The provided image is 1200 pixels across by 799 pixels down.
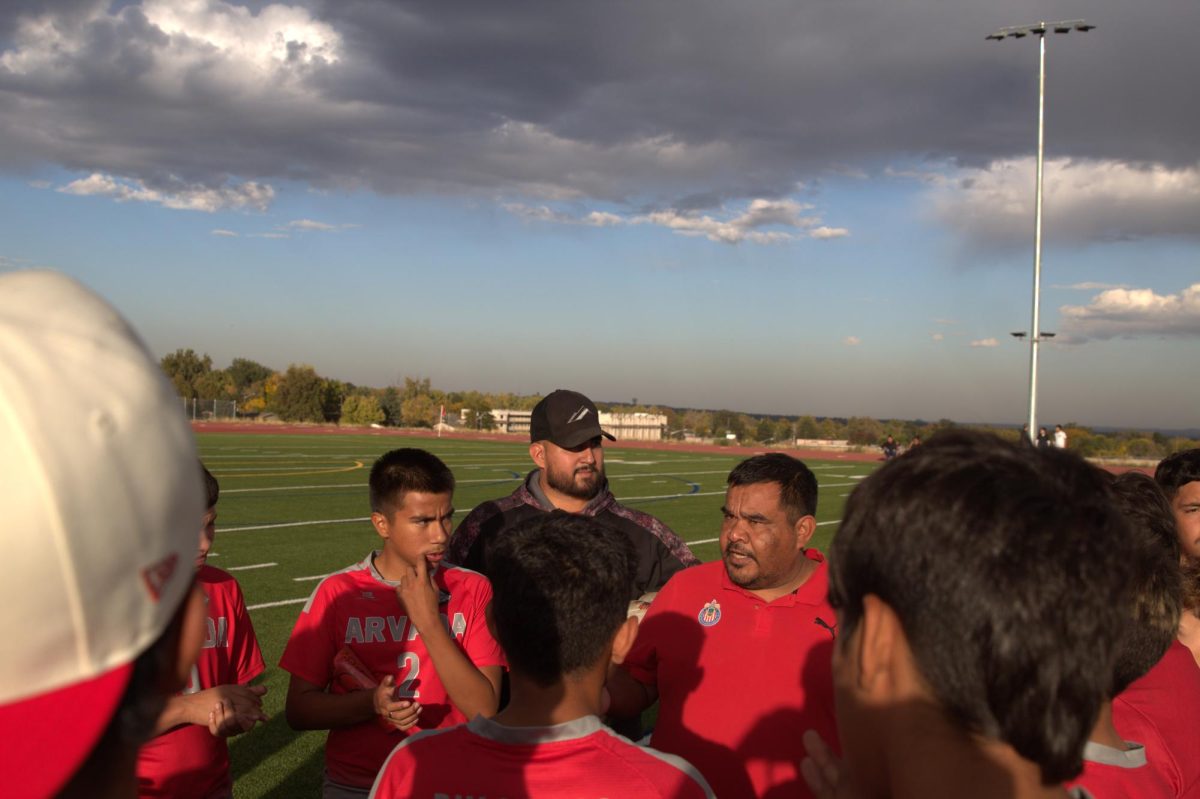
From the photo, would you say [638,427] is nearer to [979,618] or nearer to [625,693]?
[625,693]

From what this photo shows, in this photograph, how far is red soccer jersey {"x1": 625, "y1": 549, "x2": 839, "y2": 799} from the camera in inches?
130

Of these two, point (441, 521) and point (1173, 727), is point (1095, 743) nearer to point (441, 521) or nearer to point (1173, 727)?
point (1173, 727)

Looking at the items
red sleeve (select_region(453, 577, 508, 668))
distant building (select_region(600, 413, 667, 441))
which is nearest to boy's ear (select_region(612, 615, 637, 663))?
red sleeve (select_region(453, 577, 508, 668))

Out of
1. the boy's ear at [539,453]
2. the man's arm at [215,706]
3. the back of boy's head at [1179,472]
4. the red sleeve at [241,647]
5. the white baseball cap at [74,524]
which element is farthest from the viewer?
the boy's ear at [539,453]

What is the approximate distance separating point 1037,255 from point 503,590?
2693cm

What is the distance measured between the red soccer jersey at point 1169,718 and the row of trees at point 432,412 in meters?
42.9

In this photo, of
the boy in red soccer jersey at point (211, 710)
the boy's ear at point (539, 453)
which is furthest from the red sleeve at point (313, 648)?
the boy's ear at point (539, 453)

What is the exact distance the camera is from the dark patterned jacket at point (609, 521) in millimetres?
4734

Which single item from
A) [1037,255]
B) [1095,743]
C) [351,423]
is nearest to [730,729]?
[1095,743]

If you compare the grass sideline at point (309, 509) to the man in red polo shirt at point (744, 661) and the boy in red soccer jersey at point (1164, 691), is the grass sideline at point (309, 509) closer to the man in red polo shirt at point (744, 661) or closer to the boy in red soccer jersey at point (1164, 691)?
the man in red polo shirt at point (744, 661)

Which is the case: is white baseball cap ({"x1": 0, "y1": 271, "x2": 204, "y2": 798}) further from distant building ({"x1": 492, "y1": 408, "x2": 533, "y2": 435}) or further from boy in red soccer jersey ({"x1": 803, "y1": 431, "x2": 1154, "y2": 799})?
distant building ({"x1": 492, "y1": 408, "x2": 533, "y2": 435})

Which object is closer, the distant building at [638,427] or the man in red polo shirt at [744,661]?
the man in red polo shirt at [744,661]

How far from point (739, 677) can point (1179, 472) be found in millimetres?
2715

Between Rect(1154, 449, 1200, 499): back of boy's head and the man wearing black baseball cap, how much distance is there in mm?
2399
